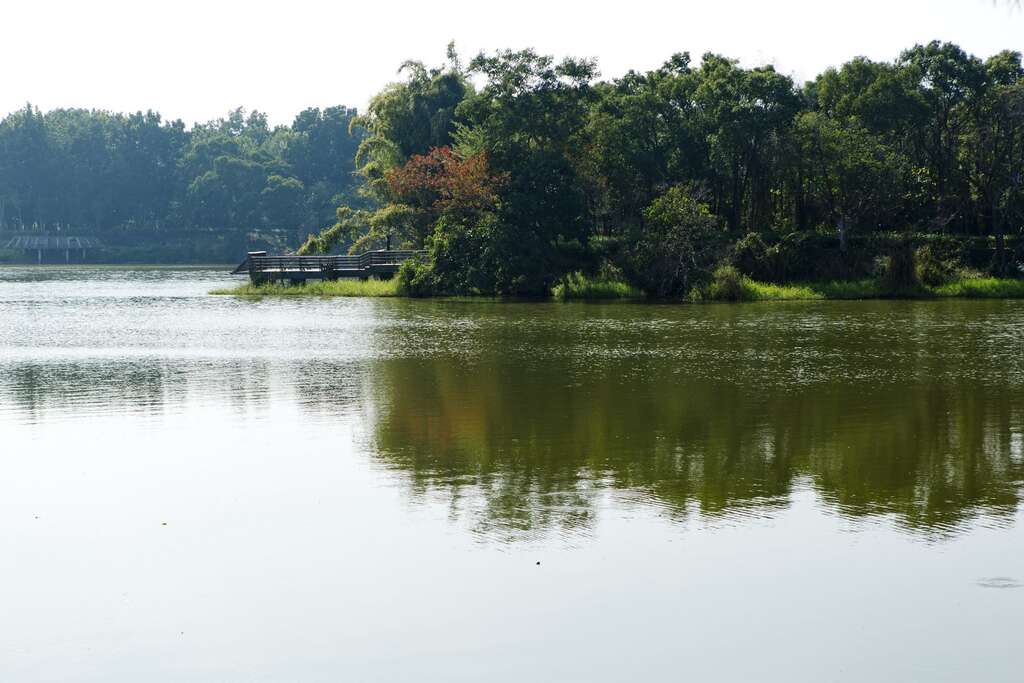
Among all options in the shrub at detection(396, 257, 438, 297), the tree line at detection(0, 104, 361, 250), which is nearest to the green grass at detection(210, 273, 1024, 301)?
the shrub at detection(396, 257, 438, 297)

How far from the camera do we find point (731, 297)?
1911 inches

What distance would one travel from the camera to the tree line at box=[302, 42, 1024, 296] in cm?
5100

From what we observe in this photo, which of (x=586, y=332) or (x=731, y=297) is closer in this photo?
(x=586, y=332)

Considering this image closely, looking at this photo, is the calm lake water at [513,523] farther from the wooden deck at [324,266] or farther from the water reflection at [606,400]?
the wooden deck at [324,266]

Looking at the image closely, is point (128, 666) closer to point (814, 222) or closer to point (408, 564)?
point (408, 564)

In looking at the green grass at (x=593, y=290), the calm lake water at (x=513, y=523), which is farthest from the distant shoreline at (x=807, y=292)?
the calm lake water at (x=513, y=523)

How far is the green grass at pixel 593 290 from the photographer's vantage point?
5019 centimetres

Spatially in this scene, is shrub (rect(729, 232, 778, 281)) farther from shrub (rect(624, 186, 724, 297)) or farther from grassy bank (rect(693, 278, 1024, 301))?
shrub (rect(624, 186, 724, 297))

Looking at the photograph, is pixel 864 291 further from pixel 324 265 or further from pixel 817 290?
pixel 324 265

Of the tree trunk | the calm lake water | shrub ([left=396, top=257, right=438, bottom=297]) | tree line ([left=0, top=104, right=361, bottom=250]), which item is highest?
tree line ([left=0, top=104, right=361, bottom=250])

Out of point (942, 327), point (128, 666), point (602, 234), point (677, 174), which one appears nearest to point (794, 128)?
point (677, 174)

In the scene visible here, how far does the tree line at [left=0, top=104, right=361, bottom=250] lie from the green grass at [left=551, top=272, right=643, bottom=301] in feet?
302

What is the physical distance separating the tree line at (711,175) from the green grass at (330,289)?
4.95 feet

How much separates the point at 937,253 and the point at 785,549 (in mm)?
45154
